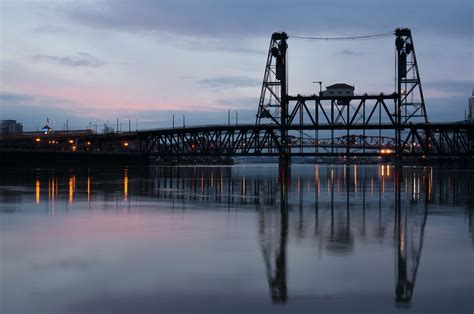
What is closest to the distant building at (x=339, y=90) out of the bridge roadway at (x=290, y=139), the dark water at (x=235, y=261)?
the bridge roadway at (x=290, y=139)

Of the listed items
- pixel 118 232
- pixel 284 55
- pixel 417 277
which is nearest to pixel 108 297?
pixel 417 277

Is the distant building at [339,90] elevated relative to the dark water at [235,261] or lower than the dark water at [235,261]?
elevated

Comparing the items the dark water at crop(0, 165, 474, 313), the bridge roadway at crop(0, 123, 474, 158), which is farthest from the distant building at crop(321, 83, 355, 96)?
the dark water at crop(0, 165, 474, 313)

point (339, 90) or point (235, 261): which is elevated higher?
point (339, 90)

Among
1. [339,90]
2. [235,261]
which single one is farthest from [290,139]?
[235,261]

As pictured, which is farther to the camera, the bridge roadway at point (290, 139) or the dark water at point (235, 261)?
the bridge roadway at point (290, 139)

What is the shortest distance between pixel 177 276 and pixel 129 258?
98.9 inches

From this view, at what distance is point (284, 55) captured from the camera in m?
132

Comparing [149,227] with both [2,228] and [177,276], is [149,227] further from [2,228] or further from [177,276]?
[177,276]

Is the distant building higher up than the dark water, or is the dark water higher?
the distant building

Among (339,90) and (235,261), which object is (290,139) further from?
(235,261)

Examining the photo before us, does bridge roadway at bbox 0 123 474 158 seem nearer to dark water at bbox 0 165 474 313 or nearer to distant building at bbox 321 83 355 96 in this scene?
distant building at bbox 321 83 355 96

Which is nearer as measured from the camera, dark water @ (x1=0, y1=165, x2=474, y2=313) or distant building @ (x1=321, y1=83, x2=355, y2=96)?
dark water @ (x1=0, y1=165, x2=474, y2=313)

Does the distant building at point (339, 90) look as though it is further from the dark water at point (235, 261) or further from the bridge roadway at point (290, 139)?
the dark water at point (235, 261)
